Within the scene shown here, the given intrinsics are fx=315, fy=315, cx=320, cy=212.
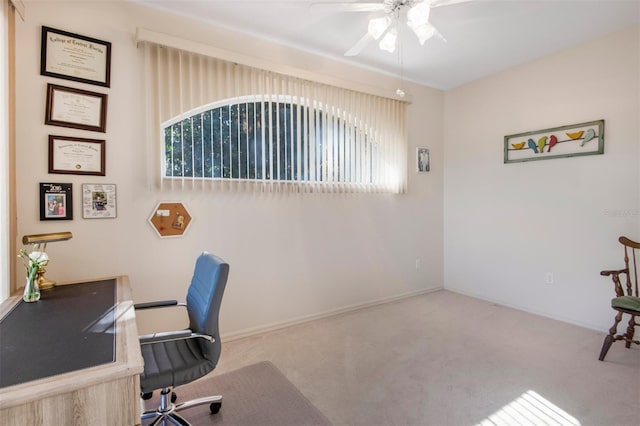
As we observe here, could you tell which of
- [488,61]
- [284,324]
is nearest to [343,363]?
[284,324]

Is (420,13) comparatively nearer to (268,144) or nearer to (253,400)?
(268,144)

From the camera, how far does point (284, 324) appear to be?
10.4 feet

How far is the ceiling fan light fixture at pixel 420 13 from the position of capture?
1.92m

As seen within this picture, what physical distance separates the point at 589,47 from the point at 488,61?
0.88 m

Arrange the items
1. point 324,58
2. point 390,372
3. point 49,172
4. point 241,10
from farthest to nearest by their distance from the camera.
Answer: point 324,58 → point 241,10 → point 390,372 → point 49,172

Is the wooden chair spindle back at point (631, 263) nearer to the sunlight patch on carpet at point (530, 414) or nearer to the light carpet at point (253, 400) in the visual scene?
the sunlight patch on carpet at point (530, 414)

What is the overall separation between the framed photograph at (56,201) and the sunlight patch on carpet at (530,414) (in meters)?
2.98

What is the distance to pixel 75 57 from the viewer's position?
221 centimetres

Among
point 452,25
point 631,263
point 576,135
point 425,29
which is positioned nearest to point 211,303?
point 425,29

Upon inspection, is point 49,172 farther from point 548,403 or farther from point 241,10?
point 548,403

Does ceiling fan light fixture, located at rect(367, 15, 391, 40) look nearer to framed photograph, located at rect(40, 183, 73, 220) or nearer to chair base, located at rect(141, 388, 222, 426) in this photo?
framed photograph, located at rect(40, 183, 73, 220)

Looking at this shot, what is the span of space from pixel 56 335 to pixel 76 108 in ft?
5.56

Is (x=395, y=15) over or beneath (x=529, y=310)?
over

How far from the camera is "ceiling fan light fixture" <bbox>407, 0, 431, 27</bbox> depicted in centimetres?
192
